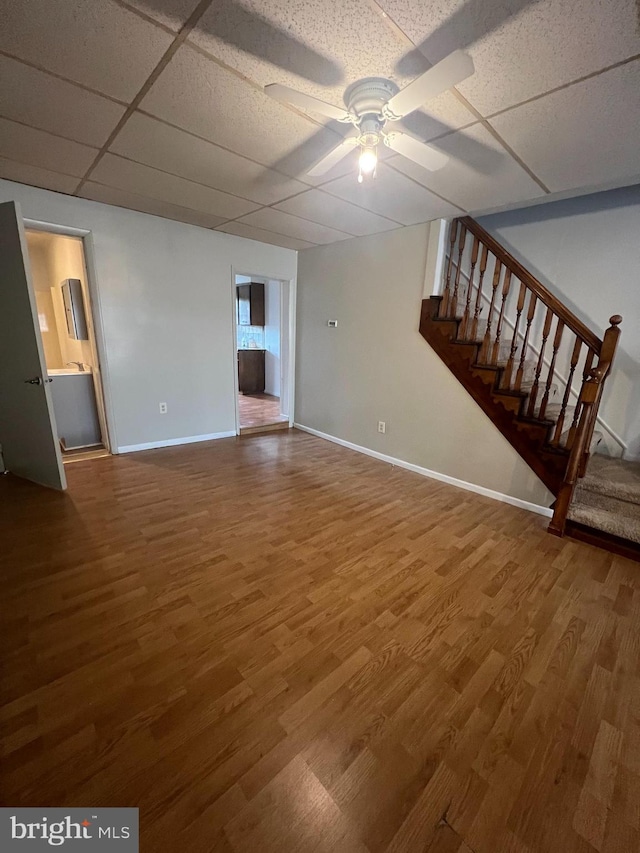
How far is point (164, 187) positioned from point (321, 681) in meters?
3.47

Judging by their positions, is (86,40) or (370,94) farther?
(370,94)

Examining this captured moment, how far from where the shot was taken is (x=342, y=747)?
1.12 m

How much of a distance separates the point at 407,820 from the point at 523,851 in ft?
1.00

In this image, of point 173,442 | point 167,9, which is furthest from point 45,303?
point 167,9

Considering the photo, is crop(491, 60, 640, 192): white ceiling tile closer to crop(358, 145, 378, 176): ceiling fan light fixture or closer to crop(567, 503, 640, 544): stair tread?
crop(358, 145, 378, 176): ceiling fan light fixture

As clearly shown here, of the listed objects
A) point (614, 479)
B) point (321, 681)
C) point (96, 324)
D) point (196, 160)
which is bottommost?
point (321, 681)

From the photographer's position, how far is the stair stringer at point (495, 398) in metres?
2.63

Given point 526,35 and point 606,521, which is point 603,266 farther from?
point 526,35

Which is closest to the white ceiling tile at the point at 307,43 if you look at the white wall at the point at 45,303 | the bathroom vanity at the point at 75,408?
the bathroom vanity at the point at 75,408

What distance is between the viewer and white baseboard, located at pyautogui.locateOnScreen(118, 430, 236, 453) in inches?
146

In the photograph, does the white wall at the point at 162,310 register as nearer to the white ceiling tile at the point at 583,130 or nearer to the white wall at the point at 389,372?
the white wall at the point at 389,372

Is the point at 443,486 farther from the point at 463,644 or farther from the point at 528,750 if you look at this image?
the point at 528,750

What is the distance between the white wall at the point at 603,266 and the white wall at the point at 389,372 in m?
1.08

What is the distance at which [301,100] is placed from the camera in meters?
1.25
